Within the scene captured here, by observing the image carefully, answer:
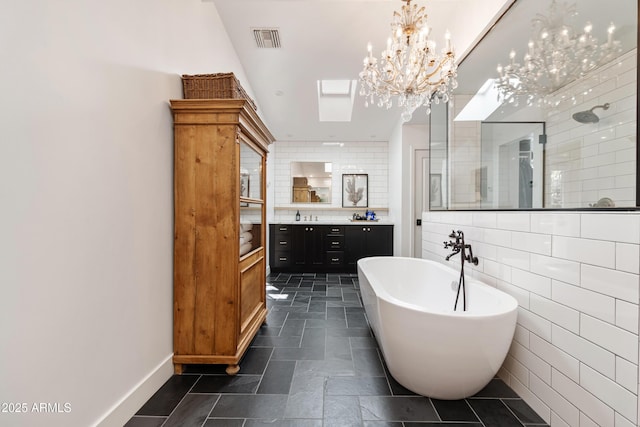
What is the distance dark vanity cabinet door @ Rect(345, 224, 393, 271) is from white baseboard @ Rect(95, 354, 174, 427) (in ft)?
11.3

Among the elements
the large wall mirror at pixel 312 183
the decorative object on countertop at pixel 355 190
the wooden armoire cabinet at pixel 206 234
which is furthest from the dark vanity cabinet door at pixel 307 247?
the wooden armoire cabinet at pixel 206 234

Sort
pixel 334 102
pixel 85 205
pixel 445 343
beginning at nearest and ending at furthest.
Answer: pixel 85 205 → pixel 445 343 → pixel 334 102

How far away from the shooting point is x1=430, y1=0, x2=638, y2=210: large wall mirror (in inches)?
45.0

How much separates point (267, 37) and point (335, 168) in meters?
3.05

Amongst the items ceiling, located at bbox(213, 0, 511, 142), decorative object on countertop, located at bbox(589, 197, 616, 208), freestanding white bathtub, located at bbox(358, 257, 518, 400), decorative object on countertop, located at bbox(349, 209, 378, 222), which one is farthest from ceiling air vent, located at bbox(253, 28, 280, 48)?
decorative object on countertop, located at bbox(349, 209, 378, 222)

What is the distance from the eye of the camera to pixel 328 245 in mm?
4773

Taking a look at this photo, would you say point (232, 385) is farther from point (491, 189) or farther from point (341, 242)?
point (341, 242)

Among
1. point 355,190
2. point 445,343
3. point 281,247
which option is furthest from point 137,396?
point 355,190

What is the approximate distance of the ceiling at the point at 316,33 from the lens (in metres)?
2.15

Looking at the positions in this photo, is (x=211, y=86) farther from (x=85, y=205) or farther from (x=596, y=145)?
(x=596, y=145)

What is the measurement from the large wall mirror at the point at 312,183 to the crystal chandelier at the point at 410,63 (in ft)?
9.99

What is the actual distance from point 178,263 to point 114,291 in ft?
1.47

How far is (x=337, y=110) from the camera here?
Answer: 13.8 feet

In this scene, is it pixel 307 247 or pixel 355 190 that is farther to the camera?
pixel 355 190
